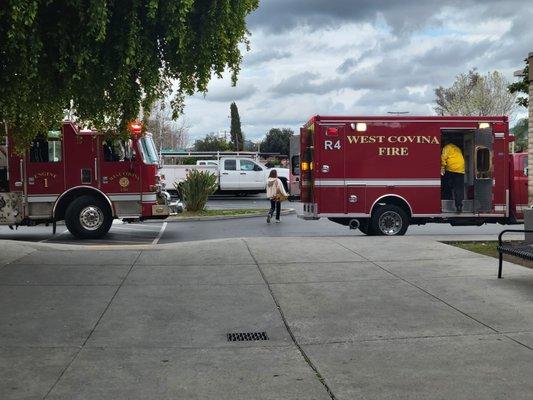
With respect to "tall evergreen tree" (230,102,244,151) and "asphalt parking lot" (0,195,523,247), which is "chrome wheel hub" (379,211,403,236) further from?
→ "tall evergreen tree" (230,102,244,151)

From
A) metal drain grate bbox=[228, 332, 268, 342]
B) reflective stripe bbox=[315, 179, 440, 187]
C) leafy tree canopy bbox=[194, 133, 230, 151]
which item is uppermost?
leafy tree canopy bbox=[194, 133, 230, 151]

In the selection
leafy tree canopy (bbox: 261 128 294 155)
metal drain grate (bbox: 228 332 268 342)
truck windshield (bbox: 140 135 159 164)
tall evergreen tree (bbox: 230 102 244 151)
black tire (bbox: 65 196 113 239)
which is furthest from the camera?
tall evergreen tree (bbox: 230 102 244 151)

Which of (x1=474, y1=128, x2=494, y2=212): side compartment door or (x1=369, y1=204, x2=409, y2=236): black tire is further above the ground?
(x1=474, y1=128, x2=494, y2=212): side compartment door

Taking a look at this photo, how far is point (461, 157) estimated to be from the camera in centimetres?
1441

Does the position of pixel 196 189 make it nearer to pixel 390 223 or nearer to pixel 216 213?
pixel 216 213

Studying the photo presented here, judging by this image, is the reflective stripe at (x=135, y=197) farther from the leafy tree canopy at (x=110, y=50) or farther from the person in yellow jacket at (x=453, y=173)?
the person in yellow jacket at (x=453, y=173)

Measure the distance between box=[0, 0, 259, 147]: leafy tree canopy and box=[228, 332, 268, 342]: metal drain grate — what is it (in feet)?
11.0

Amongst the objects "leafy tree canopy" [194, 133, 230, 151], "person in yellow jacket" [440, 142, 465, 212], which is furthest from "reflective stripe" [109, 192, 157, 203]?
"leafy tree canopy" [194, 133, 230, 151]

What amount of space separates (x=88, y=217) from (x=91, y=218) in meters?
0.07

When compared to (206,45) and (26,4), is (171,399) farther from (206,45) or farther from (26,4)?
(206,45)

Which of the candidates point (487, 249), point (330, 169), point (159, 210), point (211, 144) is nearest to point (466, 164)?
point (330, 169)

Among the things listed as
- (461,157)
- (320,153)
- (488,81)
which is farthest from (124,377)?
(488,81)

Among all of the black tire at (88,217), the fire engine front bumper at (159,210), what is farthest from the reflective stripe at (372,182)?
the black tire at (88,217)

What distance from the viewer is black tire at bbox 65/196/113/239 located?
14.8 metres
